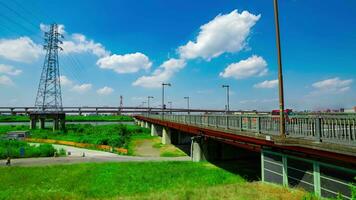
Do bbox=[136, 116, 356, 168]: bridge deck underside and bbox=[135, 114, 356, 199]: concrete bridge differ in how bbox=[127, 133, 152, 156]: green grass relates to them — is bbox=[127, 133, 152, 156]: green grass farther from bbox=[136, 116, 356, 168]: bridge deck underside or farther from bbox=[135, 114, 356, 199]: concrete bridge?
bbox=[136, 116, 356, 168]: bridge deck underside

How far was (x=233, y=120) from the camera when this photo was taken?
67.8ft

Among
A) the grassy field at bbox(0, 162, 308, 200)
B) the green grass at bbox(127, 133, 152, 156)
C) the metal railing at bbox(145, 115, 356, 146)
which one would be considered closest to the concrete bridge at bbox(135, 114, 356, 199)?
the metal railing at bbox(145, 115, 356, 146)

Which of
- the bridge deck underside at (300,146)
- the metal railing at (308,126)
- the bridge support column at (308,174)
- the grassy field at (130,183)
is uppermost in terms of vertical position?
the metal railing at (308,126)

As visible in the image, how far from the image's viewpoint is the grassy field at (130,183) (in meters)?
13.2

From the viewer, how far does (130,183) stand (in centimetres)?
2119

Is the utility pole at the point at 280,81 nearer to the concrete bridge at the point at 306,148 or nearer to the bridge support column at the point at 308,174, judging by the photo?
the concrete bridge at the point at 306,148

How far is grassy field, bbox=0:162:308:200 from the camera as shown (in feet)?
43.3

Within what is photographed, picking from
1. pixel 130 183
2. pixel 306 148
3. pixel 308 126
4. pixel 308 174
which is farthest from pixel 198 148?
pixel 306 148

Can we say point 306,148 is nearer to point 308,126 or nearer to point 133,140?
point 308,126

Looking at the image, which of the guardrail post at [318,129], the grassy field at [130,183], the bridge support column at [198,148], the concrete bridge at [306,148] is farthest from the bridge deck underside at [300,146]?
the bridge support column at [198,148]

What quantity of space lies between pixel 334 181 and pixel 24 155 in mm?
42056

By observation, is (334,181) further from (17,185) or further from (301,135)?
Answer: (17,185)

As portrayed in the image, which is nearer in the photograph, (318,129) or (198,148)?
(318,129)

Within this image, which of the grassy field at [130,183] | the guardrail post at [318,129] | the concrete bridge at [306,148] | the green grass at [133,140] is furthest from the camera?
the green grass at [133,140]
